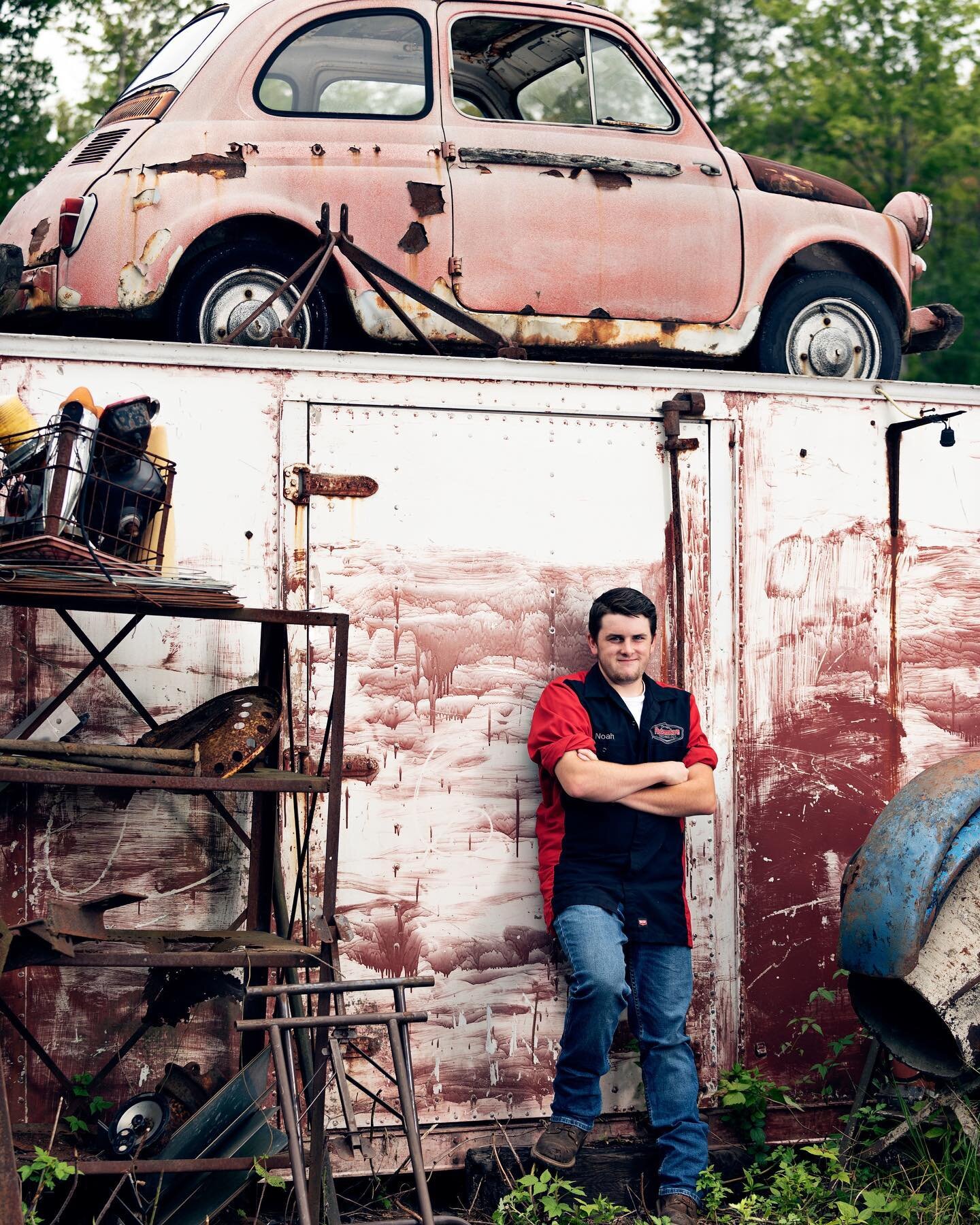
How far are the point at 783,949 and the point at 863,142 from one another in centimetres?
A: 2139

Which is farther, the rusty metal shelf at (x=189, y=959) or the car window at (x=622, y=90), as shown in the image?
the car window at (x=622, y=90)

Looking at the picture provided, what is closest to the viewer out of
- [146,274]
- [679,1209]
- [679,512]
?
[679,1209]

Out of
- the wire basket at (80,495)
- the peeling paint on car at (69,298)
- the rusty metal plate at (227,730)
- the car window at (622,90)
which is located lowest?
the rusty metal plate at (227,730)

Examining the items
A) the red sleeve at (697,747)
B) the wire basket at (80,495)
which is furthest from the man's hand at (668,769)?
the wire basket at (80,495)

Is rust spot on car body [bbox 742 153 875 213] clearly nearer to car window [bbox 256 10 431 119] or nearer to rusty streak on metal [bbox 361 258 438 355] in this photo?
car window [bbox 256 10 431 119]

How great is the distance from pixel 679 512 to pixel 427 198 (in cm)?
165

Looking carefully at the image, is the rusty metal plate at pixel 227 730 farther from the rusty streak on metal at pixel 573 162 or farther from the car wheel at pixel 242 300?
the rusty streak on metal at pixel 573 162

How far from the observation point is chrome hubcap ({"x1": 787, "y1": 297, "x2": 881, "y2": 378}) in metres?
6.29

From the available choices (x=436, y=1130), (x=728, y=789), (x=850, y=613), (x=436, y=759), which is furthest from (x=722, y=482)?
(x=436, y=1130)

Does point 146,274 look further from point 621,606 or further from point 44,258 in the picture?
point 621,606

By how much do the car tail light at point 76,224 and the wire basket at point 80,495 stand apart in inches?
51.0

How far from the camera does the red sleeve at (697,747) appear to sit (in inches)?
192

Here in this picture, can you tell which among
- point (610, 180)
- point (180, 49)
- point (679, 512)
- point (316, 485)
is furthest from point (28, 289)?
point (679, 512)

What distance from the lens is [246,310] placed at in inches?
219
